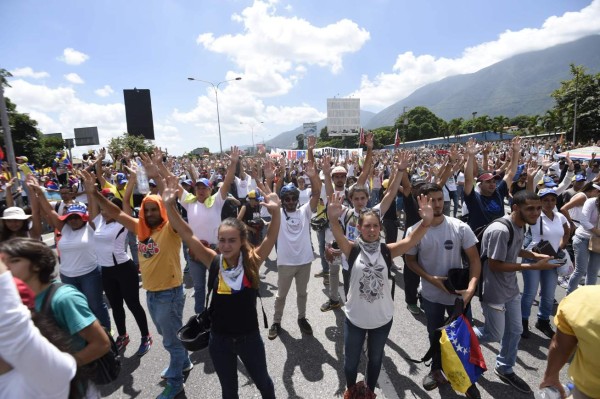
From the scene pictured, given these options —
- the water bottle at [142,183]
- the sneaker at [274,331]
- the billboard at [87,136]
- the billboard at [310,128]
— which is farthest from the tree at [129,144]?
the billboard at [310,128]

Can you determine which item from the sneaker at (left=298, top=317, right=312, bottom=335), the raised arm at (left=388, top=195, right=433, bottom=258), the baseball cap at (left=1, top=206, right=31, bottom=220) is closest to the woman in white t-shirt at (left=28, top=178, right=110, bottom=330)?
the baseball cap at (left=1, top=206, right=31, bottom=220)

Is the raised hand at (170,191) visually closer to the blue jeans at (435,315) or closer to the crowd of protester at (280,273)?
the crowd of protester at (280,273)

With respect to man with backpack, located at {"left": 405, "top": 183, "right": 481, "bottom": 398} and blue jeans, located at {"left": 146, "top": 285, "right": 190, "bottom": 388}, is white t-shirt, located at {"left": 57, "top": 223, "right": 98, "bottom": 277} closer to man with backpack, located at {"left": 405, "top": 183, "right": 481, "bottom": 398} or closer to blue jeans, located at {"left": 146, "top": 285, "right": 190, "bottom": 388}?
blue jeans, located at {"left": 146, "top": 285, "right": 190, "bottom": 388}

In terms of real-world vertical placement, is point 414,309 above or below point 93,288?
below

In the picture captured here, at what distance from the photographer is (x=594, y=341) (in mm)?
1548

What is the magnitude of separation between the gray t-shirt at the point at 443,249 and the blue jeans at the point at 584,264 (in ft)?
8.70

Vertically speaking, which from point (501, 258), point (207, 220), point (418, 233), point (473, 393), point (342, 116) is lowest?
point (473, 393)

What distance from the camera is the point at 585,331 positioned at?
5.17ft

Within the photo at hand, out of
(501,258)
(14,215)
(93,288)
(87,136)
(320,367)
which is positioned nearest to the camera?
(501,258)

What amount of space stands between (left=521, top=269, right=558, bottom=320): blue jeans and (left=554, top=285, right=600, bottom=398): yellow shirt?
2.44m

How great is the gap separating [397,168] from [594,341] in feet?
9.91

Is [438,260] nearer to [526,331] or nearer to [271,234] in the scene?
[271,234]

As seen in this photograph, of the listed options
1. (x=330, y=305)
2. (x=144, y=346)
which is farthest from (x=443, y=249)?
(x=144, y=346)

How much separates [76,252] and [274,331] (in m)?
2.57
